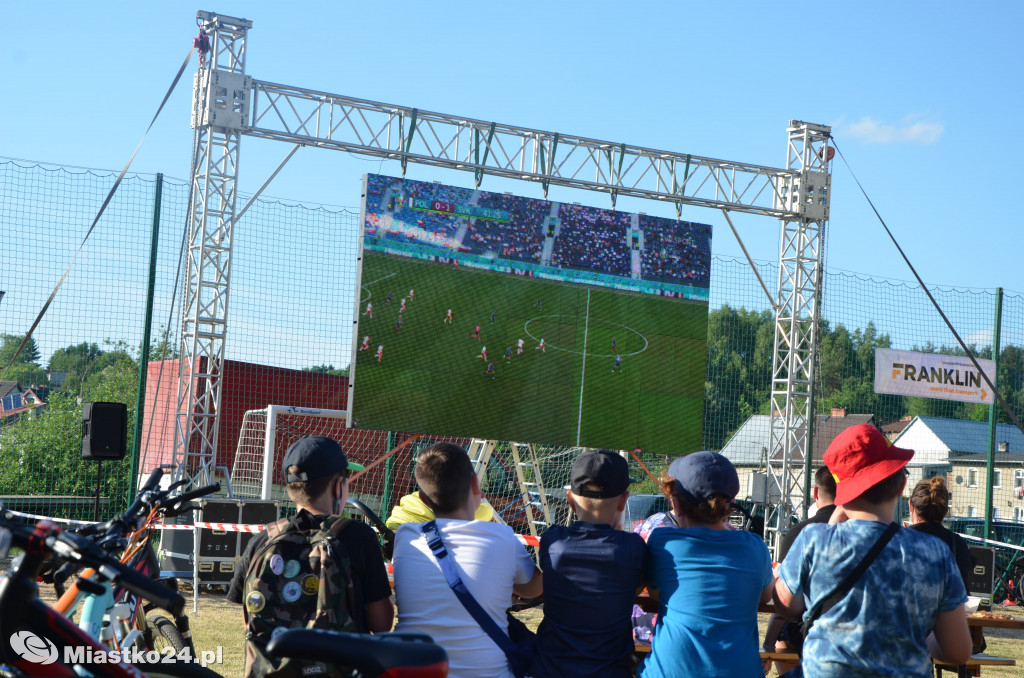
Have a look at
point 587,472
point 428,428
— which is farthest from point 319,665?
point 428,428

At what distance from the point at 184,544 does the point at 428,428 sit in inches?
101

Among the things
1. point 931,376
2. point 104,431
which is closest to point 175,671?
point 104,431

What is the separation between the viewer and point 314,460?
2.86 metres

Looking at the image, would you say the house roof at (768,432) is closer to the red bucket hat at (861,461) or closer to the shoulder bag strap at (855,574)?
the red bucket hat at (861,461)

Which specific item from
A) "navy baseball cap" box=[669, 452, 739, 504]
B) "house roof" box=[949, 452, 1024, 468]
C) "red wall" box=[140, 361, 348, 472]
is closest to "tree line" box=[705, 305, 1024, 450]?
"house roof" box=[949, 452, 1024, 468]

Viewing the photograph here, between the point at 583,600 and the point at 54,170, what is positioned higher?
the point at 54,170

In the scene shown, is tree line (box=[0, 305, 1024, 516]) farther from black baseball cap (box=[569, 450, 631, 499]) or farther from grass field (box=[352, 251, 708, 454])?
black baseball cap (box=[569, 450, 631, 499])

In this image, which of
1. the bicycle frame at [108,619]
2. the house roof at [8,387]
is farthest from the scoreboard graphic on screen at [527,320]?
the bicycle frame at [108,619]

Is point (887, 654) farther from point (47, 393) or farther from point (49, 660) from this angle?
point (47, 393)

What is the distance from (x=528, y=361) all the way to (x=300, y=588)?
738 cm

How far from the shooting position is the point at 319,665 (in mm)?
2682

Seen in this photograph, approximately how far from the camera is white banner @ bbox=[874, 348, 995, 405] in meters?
11.6

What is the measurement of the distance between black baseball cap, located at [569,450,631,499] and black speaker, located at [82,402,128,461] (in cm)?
566

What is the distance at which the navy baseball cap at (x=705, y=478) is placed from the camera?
2.91m
